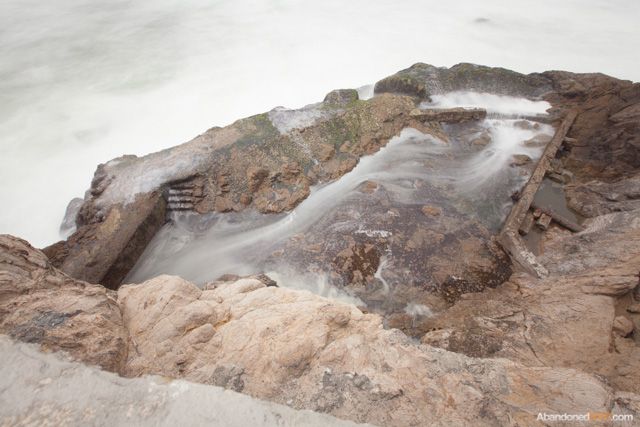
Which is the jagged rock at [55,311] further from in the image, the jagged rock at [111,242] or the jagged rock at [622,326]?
the jagged rock at [622,326]

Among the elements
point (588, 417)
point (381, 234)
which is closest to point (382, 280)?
point (381, 234)

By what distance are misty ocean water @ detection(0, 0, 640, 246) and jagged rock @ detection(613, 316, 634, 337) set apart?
9.98 meters

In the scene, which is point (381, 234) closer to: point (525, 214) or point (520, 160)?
point (525, 214)

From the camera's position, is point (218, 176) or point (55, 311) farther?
point (218, 176)

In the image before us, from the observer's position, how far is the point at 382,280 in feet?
17.9

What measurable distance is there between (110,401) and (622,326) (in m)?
5.13

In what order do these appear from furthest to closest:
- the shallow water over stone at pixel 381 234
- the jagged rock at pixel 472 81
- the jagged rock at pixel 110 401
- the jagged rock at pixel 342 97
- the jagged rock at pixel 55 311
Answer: the jagged rock at pixel 472 81
the jagged rock at pixel 342 97
the shallow water over stone at pixel 381 234
the jagged rock at pixel 55 311
the jagged rock at pixel 110 401

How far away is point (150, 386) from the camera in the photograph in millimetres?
2258

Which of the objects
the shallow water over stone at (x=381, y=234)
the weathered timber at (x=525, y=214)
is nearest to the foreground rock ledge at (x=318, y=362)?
the shallow water over stone at (x=381, y=234)

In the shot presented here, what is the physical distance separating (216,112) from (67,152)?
15.9ft

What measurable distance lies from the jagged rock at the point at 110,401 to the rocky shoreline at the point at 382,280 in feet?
0.61

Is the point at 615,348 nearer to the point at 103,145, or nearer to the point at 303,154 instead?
the point at 303,154

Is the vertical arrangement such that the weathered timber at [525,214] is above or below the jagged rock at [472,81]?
below

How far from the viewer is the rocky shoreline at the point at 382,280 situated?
2582 millimetres
